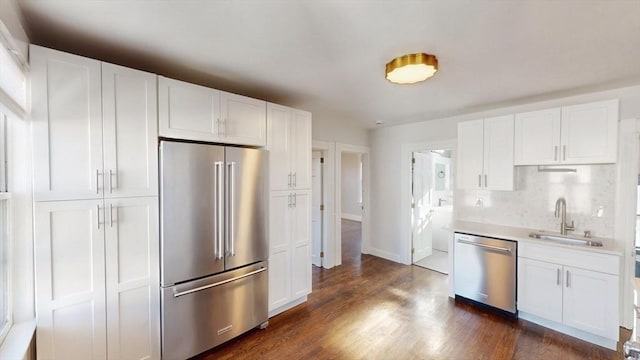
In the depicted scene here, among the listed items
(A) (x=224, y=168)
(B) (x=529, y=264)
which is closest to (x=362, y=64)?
(A) (x=224, y=168)

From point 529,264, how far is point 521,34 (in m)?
2.37

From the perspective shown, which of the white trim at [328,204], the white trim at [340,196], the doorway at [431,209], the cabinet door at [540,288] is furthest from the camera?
the doorway at [431,209]

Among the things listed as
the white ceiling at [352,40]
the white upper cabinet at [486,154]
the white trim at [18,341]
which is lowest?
the white trim at [18,341]

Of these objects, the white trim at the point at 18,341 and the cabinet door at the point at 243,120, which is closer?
the white trim at the point at 18,341

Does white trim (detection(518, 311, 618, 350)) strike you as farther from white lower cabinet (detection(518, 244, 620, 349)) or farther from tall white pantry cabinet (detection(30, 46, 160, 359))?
tall white pantry cabinet (detection(30, 46, 160, 359))

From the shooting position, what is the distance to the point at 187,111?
222 centimetres

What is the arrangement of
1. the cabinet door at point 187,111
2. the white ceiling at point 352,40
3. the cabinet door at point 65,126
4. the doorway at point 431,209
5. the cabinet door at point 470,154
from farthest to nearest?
the doorway at point 431,209 < the cabinet door at point 470,154 < the cabinet door at point 187,111 < the cabinet door at point 65,126 < the white ceiling at point 352,40

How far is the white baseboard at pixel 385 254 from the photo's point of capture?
190 inches

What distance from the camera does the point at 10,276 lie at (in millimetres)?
1551

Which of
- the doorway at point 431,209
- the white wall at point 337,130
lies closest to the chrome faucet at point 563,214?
the doorway at point 431,209

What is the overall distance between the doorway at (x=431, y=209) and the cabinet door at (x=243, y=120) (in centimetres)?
294

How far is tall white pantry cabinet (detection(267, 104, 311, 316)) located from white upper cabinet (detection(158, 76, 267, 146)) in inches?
8.0

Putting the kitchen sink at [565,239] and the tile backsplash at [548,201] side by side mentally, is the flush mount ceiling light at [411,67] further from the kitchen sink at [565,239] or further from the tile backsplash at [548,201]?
the kitchen sink at [565,239]

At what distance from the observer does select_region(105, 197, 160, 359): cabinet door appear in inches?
73.0
